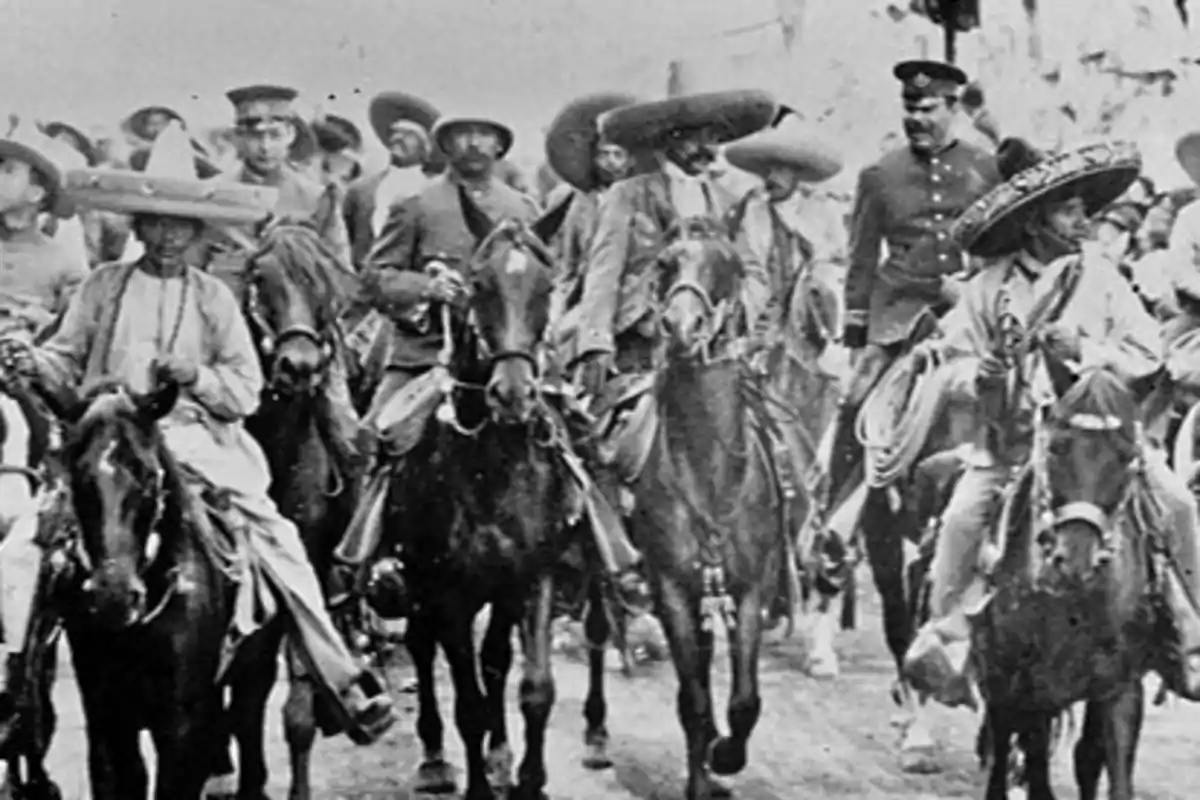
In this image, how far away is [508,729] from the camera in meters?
6.73

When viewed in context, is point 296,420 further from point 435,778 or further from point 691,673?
point 691,673

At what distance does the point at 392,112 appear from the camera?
7.01 m

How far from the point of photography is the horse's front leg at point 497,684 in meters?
6.66

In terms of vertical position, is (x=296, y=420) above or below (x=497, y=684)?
above

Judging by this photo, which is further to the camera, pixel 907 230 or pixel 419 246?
pixel 907 230

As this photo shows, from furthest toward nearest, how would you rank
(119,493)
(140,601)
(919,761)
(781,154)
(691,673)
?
(781,154) → (919,761) → (691,673) → (140,601) → (119,493)

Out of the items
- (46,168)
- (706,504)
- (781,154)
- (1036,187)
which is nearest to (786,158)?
(781,154)

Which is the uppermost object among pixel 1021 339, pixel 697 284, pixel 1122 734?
pixel 697 284

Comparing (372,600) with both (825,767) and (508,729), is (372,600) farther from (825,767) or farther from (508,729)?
(825,767)

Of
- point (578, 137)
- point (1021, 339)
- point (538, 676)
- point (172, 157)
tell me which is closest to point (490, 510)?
point (538, 676)

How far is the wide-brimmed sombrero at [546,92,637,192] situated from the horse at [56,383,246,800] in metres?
1.73

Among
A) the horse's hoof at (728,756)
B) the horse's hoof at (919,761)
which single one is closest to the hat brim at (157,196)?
the horse's hoof at (728,756)

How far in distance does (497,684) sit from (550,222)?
5.54 feet

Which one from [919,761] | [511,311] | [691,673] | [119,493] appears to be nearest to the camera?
[119,493]
